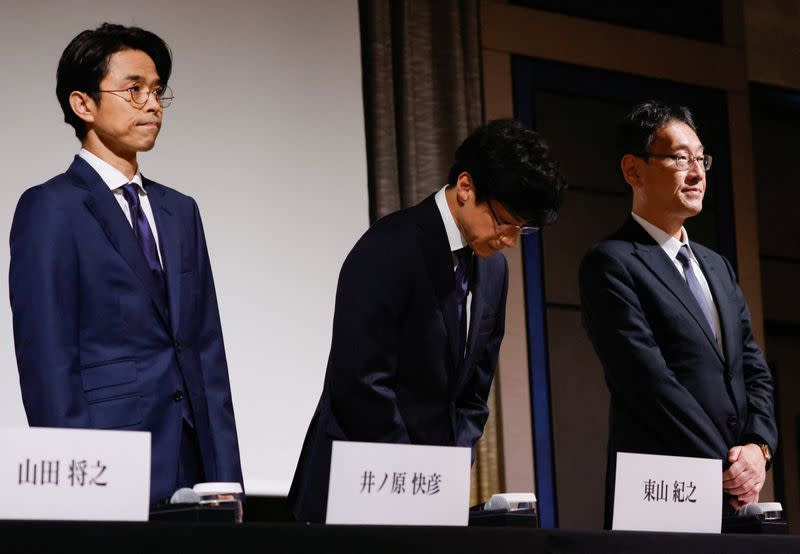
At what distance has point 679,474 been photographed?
5.53ft

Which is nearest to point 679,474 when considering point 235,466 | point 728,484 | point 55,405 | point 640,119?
point 728,484

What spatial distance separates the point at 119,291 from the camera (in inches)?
74.1

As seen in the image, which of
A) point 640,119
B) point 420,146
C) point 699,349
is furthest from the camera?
point 420,146

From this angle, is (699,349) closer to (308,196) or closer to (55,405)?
(55,405)

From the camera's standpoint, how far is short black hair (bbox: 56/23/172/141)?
201 cm

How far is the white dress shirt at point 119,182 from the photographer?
6.48ft

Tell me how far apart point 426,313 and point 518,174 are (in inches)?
10.4

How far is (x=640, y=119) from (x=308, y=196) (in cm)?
131

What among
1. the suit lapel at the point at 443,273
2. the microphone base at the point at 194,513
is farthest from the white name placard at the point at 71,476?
the suit lapel at the point at 443,273

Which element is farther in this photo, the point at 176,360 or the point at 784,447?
the point at 784,447

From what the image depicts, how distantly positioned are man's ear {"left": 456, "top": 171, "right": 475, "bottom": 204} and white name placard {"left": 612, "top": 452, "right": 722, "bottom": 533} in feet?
1.74

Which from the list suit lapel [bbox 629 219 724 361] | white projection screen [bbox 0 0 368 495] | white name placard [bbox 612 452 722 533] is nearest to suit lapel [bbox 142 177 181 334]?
white name placard [bbox 612 452 722 533]

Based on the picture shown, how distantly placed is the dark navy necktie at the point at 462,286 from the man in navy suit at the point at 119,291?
1.29ft

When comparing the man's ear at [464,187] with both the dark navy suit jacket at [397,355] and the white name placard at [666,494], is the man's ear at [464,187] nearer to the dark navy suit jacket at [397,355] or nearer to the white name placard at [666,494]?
the dark navy suit jacket at [397,355]
